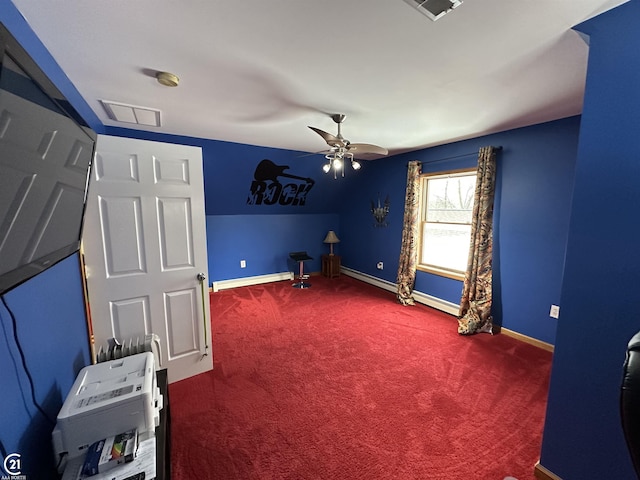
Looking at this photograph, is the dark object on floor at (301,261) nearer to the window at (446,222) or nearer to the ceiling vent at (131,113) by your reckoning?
the window at (446,222)

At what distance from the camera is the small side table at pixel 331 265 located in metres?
5.41

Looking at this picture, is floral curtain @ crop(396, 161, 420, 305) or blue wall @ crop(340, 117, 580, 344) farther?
floral curtain @ crop(396, 161, 420, 305)

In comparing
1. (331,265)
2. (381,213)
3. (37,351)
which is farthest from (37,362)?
(331,265)

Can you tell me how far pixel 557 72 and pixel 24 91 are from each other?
2.60 metres

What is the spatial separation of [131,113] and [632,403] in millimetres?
3440

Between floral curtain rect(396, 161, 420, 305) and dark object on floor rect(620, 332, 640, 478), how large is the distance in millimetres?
3493

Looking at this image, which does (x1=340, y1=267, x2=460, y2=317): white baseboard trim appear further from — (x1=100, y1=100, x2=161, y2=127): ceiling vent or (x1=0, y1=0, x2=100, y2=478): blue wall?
(x1=100, y1=100, x2=161, y2=127): ceiling vent

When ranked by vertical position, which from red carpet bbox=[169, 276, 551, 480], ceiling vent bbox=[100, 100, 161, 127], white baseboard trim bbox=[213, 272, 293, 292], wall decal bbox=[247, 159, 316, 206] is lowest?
red carpet bbox=[169, 276, 551, 480]

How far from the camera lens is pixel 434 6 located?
111 centimetres

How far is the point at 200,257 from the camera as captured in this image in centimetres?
224

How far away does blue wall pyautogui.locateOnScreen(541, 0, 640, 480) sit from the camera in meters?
1.13

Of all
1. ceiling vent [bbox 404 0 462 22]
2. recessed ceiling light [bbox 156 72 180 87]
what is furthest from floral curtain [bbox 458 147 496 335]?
recessed ceiling light [bbox 156 72 180 87]

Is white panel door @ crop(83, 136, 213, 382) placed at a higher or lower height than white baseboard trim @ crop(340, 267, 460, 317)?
higher

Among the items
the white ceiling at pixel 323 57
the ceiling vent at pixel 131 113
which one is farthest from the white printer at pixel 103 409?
the ceiling vent at pixel 131 113
